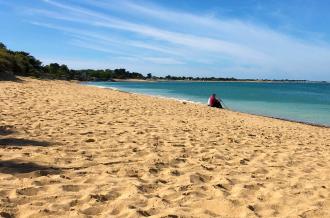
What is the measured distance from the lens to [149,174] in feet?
19.6

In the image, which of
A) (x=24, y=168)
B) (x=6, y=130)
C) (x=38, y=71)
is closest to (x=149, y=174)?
(x=24, y=168)

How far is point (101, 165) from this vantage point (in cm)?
626

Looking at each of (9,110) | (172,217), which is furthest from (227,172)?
(9,110)

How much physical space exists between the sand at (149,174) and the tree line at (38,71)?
2568 cm

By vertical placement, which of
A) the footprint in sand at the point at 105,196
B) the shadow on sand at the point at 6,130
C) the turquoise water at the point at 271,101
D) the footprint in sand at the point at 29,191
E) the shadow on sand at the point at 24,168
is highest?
the shadow on sand at the point at 6,130

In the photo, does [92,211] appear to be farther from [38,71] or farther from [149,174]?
[38,71]

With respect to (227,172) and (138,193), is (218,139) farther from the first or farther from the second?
(138,193)

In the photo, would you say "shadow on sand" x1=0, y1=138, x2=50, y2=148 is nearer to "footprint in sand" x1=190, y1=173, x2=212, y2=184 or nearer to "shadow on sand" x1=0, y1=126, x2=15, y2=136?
"shadow on sand" x1=0, y1=126, x2=15, y2=136

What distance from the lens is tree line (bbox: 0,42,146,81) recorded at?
133 ft

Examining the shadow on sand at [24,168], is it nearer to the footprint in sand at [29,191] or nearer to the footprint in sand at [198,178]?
the footprint in sand at [29,191]

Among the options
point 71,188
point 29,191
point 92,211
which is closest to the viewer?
point 92,211

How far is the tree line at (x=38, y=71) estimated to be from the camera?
40688mm

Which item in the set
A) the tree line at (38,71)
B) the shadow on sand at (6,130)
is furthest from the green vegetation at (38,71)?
the shadow on sand at (6,130)

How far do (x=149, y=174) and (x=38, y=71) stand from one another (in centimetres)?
6301
